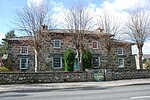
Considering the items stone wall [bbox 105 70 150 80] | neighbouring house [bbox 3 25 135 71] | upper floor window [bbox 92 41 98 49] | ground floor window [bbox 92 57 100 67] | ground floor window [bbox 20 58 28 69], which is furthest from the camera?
upper floor window [bbox 92 41 98 49]

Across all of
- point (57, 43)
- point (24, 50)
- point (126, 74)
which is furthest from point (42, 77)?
point (57, 43)

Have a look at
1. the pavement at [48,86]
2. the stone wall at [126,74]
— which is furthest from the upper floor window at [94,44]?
the pavement at [48,86]

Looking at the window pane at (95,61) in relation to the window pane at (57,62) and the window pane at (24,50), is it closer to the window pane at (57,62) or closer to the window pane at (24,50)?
the window pane at (57,62)

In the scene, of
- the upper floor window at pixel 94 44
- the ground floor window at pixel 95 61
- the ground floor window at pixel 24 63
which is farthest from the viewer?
the upper floor window at pixel 94 44

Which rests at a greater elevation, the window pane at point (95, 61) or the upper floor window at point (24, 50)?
the upper floor window at point (24, 50)

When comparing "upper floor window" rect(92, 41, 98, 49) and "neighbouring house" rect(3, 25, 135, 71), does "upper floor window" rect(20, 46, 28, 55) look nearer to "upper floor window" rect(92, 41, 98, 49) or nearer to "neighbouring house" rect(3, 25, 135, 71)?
"neighbouring house" rect(3, 25, 135, 71)

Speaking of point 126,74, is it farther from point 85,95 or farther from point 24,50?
point 24,50

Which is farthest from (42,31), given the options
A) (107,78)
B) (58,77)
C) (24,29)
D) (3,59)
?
(3,59)

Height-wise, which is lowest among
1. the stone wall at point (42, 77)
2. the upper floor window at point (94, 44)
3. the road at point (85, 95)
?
the road at point (85, 95)

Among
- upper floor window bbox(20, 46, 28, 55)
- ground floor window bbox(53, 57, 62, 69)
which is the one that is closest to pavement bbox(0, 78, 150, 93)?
ground floor window bbox(53, 57, 62, 69)

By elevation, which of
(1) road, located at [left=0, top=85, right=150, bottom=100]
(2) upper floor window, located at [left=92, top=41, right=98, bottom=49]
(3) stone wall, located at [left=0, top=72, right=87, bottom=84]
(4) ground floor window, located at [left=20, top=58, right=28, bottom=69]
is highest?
(2) upper floor window, located at [left=92, top=41, right=98, bottom=49]

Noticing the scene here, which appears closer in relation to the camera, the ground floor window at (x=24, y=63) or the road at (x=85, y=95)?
the road at (x=85, y=95)

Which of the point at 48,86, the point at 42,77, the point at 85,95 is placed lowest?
the point at 85,95

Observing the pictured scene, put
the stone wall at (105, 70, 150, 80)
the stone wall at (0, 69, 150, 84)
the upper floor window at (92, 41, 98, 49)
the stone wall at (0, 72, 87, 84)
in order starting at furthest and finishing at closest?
the upper floor window at (92, 41, 98, 49), the stone wall at (105, 70, 150, 80), the stone wall at (0, 69, 150, 84), the stone wall at (0, 72, 87, 84)
